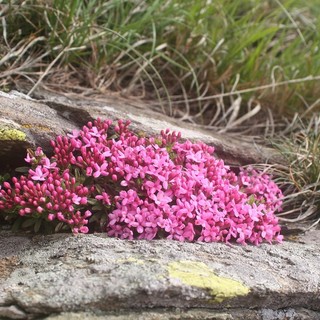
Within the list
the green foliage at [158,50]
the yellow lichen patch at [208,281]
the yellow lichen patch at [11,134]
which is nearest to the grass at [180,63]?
the green foliage at [158,50]

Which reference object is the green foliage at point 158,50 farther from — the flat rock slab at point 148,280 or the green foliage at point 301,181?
the flat rock slab at point 148,280

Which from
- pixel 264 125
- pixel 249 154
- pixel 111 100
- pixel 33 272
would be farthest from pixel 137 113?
pixel 33 272

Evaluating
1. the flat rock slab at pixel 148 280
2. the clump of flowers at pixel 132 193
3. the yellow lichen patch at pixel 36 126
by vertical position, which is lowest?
the flat rock slab at pixel 148 280

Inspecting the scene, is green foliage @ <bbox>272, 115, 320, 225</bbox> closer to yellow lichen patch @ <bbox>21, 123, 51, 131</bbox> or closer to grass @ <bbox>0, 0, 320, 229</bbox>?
grass @ <bbox>0, 0, 320, 229</bbox>

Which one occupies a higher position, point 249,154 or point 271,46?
point 271,46

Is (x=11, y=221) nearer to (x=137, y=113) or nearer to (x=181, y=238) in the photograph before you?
(x=181, y=238)
